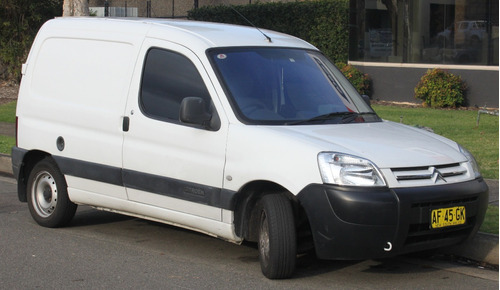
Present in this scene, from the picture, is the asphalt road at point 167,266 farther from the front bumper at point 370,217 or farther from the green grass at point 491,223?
the green grass at point 491,223

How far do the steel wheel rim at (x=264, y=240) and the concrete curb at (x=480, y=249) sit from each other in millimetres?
1780

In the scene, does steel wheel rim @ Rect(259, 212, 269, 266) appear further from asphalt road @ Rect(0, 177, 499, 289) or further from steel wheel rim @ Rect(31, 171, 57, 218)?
steel wheel rim @ Rect(31, 171, 57, 218)

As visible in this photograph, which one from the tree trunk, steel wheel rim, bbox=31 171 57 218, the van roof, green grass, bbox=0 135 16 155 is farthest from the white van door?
the tree trunk

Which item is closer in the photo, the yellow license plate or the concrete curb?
the yellow license plate

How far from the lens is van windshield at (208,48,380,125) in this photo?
21.9 ft

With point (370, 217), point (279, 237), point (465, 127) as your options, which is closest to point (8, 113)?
point (465, 127)

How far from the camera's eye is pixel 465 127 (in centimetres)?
1485

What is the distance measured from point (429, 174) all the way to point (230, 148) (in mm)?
1510

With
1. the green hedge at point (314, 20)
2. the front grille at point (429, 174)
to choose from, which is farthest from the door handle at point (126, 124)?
the green hedge at point (314, 20)

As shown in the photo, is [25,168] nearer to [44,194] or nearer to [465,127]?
[44,194]

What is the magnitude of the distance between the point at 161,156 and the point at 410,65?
1394 centimetres

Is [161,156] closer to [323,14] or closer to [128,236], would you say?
[128,236]

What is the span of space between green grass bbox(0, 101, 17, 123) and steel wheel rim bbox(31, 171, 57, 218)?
9396 mm

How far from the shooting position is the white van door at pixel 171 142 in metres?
6.56
